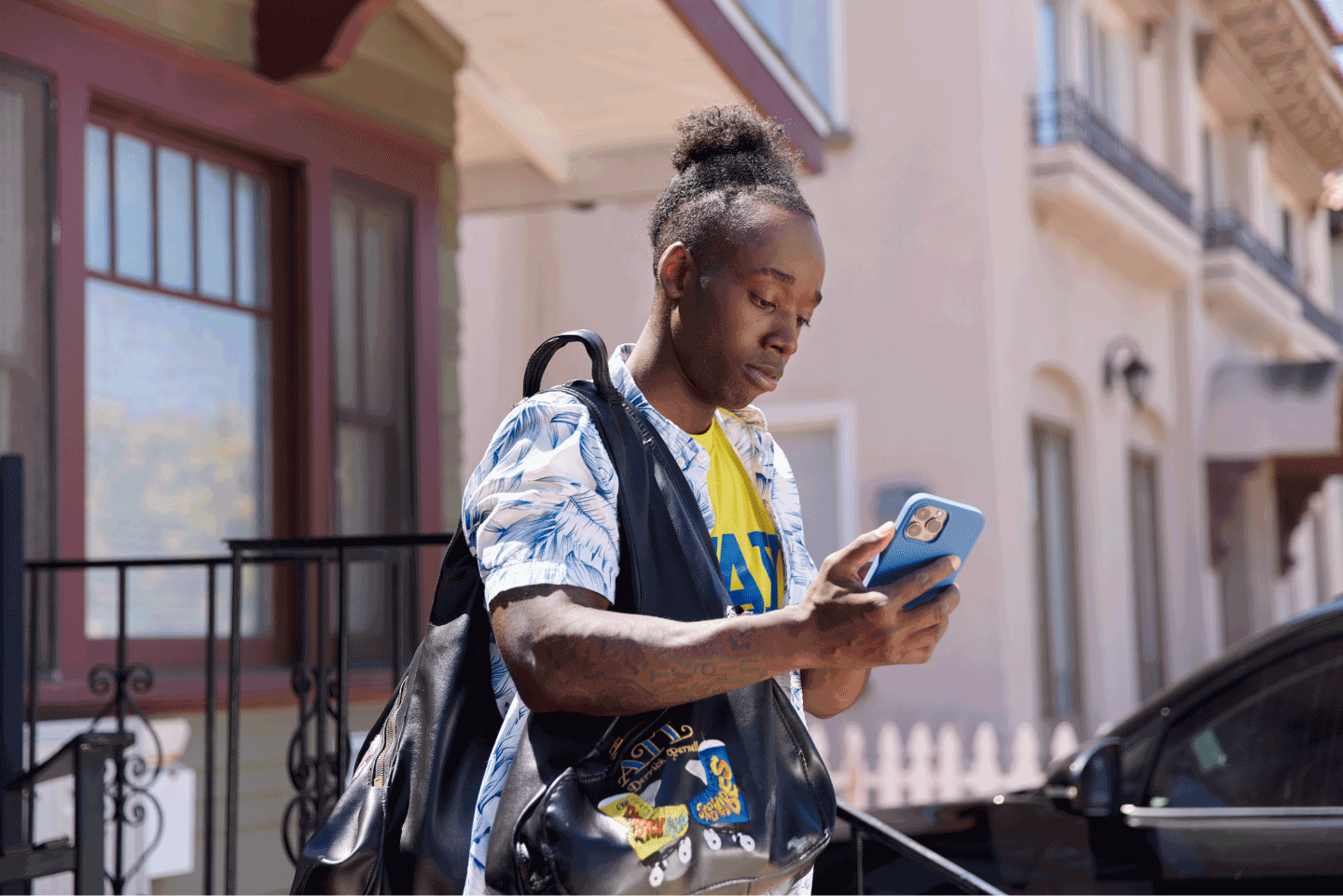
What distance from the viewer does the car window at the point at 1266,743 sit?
320 cm

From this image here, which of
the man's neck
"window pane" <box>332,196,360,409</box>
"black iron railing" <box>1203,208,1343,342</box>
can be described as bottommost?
the man's neck

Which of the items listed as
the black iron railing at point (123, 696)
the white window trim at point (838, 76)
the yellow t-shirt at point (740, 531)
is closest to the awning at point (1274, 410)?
the white window trim at point (838, 76)

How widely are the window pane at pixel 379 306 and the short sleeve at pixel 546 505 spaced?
413 cm

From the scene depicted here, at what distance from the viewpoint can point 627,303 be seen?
Result: 1049cm

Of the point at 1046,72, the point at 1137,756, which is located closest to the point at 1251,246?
the point at 1046,72

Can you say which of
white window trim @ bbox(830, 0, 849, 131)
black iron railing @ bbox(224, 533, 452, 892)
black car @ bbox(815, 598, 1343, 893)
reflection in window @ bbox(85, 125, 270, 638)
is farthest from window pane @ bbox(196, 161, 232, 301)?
white window trim @ bbox(830, 0, 849, 131)

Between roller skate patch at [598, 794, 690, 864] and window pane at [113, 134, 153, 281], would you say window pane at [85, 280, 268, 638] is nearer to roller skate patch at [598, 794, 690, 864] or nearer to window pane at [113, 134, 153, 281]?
window pane at [113, 134, 153, 281]

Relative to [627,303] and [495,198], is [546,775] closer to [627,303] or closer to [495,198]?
[495,198]

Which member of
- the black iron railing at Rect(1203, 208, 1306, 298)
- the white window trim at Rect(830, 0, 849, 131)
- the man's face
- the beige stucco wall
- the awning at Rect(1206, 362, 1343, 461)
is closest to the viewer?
the man's face

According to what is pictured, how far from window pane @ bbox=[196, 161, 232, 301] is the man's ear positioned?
11.7 ft

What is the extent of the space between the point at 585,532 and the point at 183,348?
375 centimetres

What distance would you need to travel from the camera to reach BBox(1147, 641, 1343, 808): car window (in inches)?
126

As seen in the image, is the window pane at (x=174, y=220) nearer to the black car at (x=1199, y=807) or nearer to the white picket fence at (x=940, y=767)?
the black car at (x=1199, y=807)

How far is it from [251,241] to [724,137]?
3.71 meters
